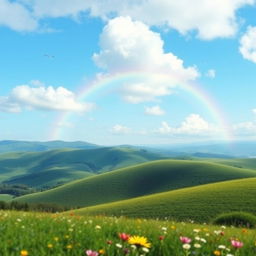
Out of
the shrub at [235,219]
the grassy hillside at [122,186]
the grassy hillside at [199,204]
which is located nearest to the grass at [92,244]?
the shrub at [235,219]

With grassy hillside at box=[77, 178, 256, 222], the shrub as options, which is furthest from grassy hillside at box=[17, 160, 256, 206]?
the shrub

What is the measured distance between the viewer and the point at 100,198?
170 m

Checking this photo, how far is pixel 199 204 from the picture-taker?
72.5 metres

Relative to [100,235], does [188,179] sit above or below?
below

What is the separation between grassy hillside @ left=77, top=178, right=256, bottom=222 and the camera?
221ft

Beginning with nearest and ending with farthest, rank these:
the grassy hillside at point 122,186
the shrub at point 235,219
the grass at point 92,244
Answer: the grass at point 92,244
the shrub at point 235,219
the grassy hillside at point 122,186

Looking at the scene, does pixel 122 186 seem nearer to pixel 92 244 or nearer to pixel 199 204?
pixel 199 204

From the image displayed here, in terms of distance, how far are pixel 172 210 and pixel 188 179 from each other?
12286cm

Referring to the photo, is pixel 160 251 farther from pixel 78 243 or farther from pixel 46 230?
pixel 46 230

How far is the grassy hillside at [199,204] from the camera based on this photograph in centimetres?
6738

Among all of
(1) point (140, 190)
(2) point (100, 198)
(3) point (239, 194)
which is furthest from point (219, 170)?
(3) point (239, 194)

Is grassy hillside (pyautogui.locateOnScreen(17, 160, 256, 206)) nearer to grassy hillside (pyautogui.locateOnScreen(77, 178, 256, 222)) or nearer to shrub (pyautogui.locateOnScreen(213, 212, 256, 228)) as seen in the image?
grassy hillside (pyautogui.locateOnScreen(77, 178, 256, 222))

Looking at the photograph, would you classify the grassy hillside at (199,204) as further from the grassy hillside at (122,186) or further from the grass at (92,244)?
the grassy hillside at (122,186)

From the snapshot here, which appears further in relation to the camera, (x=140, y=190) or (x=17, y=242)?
(x=140, y=190)
